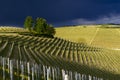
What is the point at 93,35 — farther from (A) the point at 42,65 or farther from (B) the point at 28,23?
(A) the point at 42,65

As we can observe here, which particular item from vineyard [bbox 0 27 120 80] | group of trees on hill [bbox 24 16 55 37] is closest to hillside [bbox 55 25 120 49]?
group of trees on hill [bbox 24 16 55 37]

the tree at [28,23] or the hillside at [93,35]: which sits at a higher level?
the tree at [28,23]

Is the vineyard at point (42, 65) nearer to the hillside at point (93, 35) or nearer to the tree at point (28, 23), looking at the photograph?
the hillside at point (93, 35)

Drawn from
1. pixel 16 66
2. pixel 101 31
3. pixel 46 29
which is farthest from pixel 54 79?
pixel 101 31

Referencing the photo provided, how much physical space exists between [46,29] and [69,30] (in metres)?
22.1


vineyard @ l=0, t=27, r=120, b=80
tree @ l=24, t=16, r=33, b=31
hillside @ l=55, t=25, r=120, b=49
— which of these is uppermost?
vineyard @ l=0, t=27, r=120, b=80

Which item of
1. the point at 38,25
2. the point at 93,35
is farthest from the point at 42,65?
the point at 93,35

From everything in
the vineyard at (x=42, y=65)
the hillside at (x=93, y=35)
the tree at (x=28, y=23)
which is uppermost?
the vineyard at (x=42, y=65)

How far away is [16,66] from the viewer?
21.0m

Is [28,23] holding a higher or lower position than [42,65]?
lower

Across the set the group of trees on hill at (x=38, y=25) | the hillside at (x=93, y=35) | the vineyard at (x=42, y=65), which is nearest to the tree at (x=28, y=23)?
the group of trees on hill at (x=38, y=25)

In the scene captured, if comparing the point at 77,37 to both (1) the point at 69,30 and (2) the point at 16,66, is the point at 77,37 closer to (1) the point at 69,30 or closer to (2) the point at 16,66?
(1) the point at 69,30

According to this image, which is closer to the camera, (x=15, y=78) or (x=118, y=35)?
(x=15, y=78)

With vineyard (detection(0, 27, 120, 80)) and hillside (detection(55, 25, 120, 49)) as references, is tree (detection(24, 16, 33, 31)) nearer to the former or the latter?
hillside (detection(55, 25, 120, 49))
